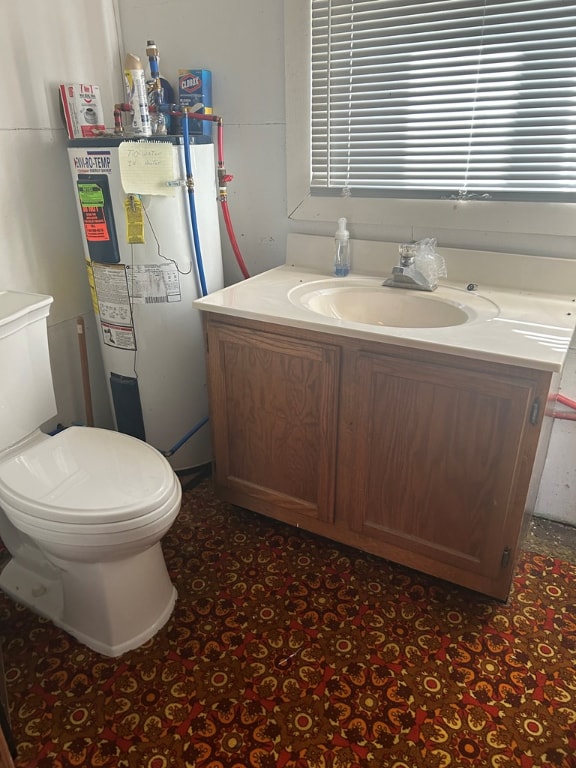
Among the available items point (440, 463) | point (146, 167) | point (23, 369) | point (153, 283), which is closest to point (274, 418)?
point (440, 463)

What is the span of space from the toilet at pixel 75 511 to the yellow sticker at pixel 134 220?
34cm

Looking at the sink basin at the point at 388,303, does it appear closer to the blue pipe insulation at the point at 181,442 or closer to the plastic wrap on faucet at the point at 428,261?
the plastic wrap on faucet at the point at 428,261

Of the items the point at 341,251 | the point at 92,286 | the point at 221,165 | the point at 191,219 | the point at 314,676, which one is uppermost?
the point at 221,165

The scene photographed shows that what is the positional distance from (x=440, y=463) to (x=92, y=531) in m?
0.89

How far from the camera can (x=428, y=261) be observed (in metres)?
1.69

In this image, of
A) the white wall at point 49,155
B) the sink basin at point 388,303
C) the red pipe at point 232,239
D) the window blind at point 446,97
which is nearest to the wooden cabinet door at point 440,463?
the sink basin at point 388,303

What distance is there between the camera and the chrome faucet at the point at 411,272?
5.56 ft

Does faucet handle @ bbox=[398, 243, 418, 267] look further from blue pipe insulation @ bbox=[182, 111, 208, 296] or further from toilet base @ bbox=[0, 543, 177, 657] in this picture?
toilet base @ bbox=[0, 543, 177, 657]

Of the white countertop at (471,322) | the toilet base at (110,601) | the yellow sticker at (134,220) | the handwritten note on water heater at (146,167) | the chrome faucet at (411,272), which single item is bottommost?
the toilet base at (110,601)

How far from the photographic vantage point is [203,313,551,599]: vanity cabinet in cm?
133

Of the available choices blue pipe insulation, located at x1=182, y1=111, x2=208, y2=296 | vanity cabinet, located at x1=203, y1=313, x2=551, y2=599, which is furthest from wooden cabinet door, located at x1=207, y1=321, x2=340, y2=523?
blue pipe insulation, located at x1=182, y1=111, x2=208, y2=296

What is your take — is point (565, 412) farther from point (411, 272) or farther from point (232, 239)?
point (232, 239)

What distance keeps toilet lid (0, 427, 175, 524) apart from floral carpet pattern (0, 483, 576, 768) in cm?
44

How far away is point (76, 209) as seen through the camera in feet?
6.42
